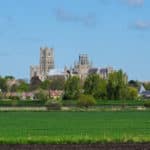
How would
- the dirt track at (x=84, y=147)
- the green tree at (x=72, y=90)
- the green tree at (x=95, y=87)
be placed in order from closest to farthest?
the dirt track at (x=84, y=147) < the green tree at (x=95, y=87) < the green tree at (x=72, y=90)

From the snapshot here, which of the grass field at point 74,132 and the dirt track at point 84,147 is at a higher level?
the grass field at point 74,132

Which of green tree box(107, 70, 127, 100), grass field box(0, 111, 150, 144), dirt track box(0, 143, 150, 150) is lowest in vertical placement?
dirt track box(0, 143, 150, 150)

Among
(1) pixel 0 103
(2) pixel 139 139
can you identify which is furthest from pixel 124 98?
(2) pixel 139 139

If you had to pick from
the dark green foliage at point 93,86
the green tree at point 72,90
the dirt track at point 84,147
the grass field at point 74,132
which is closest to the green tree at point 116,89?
the dark green foliage at point 93,86

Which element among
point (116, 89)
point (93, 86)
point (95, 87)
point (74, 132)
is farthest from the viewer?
point (93, 86)

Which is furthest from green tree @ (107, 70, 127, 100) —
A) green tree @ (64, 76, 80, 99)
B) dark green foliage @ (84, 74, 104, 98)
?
green tree @ (64, 76, 80, 99)

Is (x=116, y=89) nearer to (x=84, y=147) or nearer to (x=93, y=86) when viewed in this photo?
(x=93, y=86)

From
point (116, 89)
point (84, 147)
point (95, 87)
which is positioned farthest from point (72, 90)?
point (84, 147)

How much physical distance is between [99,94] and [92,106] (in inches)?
2081

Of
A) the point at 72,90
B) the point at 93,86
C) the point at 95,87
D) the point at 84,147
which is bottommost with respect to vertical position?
the point at 84,147

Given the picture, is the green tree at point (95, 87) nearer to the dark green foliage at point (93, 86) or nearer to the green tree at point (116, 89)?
the dark green foliage at point (93, 86)

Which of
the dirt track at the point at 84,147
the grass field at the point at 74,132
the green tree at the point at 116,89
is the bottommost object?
the dirt track at the point at 84,147

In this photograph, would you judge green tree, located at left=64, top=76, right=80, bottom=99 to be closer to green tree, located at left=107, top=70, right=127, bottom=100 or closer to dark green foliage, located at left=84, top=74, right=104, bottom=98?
dark green foliage, located at left=84, top=74, right=104, bottom=98

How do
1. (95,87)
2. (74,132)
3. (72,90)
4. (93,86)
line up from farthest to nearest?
1. (72,90)
2. (93,86)
3. (95,87)
4. (74,132)
